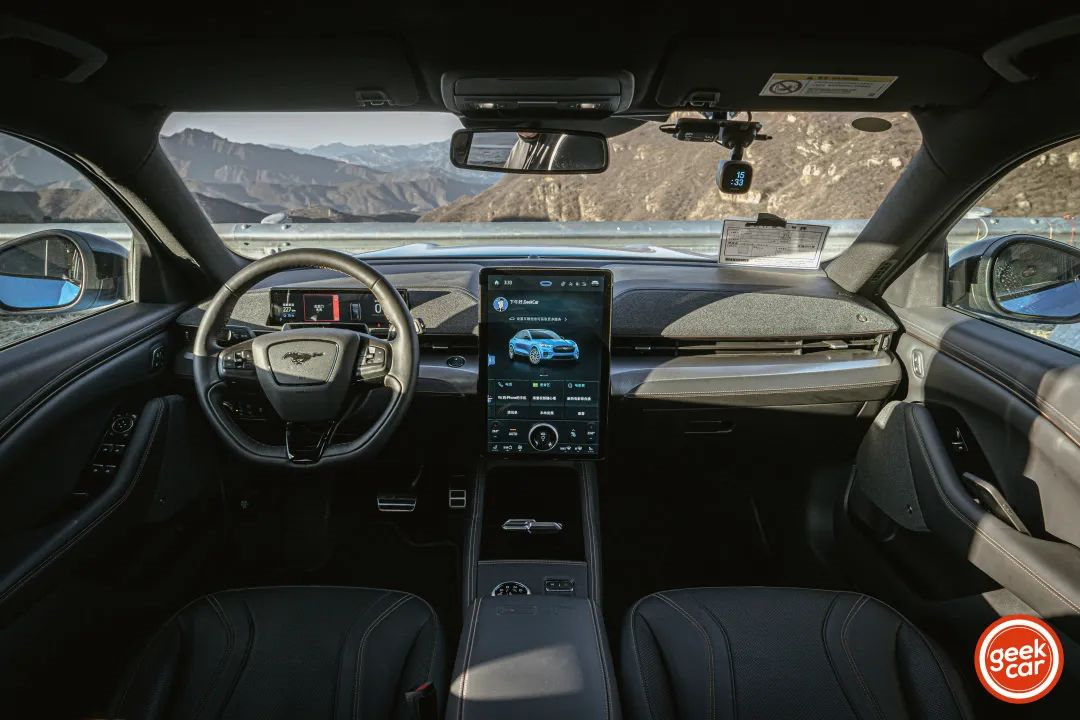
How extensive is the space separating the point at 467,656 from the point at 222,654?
78cm

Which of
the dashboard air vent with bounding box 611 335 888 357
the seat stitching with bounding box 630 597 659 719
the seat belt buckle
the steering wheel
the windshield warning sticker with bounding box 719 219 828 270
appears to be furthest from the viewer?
the windshield warning sticker with bounding box 719 219 828 270

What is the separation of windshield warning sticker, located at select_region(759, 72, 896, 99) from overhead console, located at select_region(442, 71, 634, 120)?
0.51 m

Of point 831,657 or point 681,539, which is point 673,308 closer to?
point 681,539

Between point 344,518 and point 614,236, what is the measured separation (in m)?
2.14

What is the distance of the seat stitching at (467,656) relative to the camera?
1.54 metres

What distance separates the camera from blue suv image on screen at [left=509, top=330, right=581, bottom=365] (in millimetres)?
2352

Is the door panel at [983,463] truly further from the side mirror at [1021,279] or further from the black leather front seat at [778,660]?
the black leather front seat at [778,660]

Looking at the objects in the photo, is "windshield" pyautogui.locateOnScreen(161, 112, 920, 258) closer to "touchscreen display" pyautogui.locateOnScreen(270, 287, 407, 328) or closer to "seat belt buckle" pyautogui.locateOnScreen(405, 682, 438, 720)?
"touchscreen display" pyautogui.locateOnScreen(270, 287, 407, 328)

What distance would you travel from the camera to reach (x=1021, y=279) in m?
2.45

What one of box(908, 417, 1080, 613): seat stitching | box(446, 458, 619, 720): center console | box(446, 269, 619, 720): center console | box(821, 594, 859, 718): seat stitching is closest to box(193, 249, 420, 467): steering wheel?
box(446, 269, 619, 720): center console

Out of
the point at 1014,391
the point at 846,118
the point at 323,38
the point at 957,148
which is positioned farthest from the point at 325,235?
the point at 1014,391

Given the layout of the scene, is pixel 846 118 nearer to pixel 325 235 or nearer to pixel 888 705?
pixel 888 705

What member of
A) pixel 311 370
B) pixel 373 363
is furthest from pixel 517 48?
pixel 311 370

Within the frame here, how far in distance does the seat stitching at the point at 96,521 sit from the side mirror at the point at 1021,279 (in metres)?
3.08
